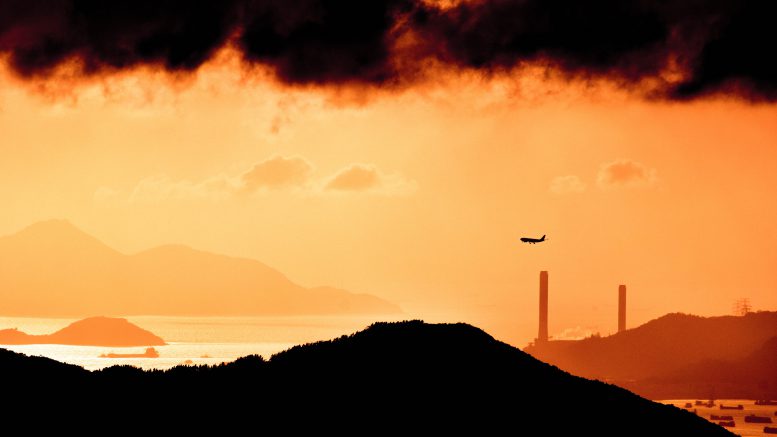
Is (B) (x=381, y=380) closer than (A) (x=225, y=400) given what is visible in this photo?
No

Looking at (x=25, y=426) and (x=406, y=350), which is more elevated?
(x=406, y=350)

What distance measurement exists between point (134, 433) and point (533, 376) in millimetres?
26722

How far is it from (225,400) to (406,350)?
13.8 m

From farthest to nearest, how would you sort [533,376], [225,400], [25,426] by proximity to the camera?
[533,376] < [225,400] < [25,426]

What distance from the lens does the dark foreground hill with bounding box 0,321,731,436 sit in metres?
45.4

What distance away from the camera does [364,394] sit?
50.3 m

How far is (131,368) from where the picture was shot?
174 ft

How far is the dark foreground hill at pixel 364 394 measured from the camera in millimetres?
45375

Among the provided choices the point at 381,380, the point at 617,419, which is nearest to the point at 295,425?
the point at 381,380

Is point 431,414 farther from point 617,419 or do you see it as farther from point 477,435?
point 617,419

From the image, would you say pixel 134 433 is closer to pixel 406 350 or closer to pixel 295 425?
pixel 295 425

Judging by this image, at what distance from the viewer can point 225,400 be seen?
47.9 m

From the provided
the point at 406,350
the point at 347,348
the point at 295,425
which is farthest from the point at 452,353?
the point at 295,425

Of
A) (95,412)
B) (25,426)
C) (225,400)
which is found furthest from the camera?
(225,400)
